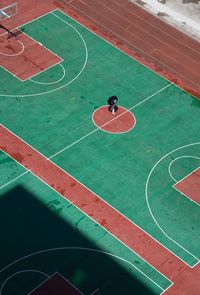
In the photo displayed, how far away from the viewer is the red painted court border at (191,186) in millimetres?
68375

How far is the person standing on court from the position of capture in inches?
2948

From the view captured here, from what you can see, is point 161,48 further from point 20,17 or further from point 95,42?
point 20,17

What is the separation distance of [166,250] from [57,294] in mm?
11365

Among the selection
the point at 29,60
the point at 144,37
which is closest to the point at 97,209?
the point at 29,60

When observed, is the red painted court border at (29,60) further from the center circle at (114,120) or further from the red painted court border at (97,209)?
the red painted court border at (97,209)

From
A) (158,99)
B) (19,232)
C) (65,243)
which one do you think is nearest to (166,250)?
(65,243)

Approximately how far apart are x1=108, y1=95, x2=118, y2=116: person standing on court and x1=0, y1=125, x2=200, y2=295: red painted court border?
10.1 m

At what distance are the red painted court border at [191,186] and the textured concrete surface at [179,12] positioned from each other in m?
25.5

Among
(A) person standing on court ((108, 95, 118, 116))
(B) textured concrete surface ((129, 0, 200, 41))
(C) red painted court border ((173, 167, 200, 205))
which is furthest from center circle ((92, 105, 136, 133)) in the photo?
(B) textured concrete surface ((129, 0, 200, 41))

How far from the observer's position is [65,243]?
6234cm

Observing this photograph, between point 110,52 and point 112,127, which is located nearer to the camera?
point 112,127

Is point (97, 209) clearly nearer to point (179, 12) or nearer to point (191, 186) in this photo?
point (191, 186)

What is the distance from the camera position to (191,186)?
228 feet

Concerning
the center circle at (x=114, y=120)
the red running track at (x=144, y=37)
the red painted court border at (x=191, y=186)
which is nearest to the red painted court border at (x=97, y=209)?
the red painted court border at (x=191, y=186)
